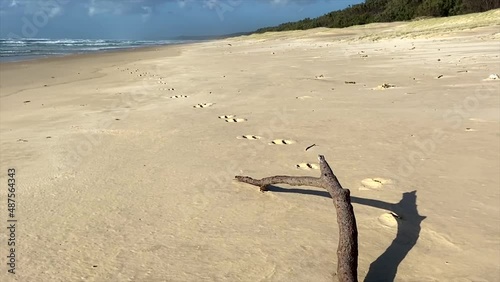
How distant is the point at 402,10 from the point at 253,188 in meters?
36.2

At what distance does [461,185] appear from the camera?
256cm

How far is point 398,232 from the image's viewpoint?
2012 millimetres

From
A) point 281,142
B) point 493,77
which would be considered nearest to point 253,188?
point 281,142

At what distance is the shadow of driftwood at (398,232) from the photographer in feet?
5.57

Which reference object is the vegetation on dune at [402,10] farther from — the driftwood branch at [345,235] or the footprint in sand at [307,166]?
the driftwood branch at [345,235]

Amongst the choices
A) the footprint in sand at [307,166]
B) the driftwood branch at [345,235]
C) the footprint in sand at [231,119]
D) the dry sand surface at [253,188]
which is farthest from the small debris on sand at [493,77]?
the driftwood branch at [345,235]

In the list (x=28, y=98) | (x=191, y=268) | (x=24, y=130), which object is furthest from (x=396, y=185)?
(x=28, y=98)

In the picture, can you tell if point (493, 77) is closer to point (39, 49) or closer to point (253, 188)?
point (253, 188)

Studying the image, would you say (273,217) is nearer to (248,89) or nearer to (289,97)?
(289,97)

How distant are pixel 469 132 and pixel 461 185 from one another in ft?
4.11

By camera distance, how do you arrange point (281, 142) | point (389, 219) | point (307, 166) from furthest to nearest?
point (281, 142), point (307, 166), point (389, 219)

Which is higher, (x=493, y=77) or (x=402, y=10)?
(x=402, y=10)

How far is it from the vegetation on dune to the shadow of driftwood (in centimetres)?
2941

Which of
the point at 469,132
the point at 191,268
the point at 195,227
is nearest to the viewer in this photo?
the point at 191,268
